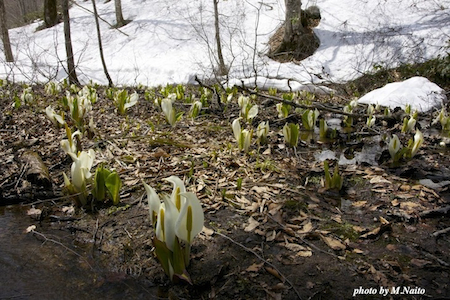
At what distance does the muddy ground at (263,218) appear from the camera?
1.28 m

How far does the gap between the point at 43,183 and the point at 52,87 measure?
146 inches

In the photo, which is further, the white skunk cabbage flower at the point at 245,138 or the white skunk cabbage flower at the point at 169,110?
the white skunk cabbage flower at the point at 169,110

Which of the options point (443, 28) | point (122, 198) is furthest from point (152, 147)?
point (443, 28)

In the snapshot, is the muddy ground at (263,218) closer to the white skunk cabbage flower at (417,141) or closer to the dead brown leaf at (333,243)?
the dead brown leaf at (333,243)

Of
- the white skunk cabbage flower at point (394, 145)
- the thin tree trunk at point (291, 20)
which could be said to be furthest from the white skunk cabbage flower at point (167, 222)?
the thin tree trunk at point (291, 20)

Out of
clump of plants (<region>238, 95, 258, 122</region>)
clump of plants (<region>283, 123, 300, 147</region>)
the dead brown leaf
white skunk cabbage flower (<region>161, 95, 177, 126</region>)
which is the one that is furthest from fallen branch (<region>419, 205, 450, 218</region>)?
white skunk cabbage flower (<region>161, 95, 177, 126</region>)

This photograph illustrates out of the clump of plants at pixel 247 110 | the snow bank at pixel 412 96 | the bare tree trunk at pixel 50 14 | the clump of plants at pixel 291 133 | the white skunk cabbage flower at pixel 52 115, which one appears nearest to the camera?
the white skunk cabbage flower at pixel 52 115

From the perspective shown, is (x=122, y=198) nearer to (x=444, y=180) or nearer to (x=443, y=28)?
(x=444, y=180)

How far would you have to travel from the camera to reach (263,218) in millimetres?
1725

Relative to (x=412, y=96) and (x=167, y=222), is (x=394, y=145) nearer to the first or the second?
(x=167, y=222)

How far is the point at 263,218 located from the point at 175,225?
2.28ft

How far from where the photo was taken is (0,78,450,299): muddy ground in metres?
1.28

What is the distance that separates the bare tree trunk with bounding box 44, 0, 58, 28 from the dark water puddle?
17.4 m

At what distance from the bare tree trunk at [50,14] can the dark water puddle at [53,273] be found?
1741cm
